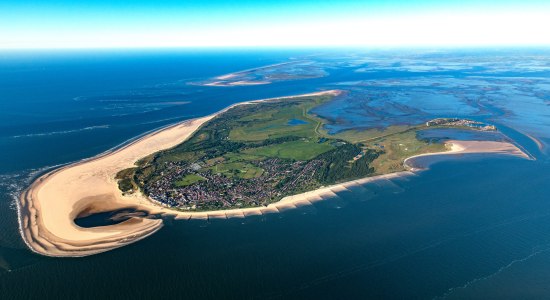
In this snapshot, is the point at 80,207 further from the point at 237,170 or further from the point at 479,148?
the point at 479,148

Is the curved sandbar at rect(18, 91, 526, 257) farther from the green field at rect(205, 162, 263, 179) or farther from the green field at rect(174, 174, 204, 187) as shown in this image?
the green field at rect(205, 162, 263, 179)

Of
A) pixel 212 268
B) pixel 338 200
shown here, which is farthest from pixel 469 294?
pixel 212 268

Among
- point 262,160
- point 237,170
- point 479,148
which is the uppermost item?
point 262,160

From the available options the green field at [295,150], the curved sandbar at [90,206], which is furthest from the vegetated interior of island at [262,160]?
the curved sandbar at [90,206]

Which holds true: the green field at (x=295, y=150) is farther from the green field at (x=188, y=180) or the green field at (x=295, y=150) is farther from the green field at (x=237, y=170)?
the green field at (x=188, y=180)

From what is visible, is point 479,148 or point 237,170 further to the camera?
point 479,148

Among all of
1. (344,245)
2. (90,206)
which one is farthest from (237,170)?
(344,245)

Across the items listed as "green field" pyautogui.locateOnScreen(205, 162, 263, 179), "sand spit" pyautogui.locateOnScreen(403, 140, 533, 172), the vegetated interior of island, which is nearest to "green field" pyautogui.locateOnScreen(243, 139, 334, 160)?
the vegetated interior of island
